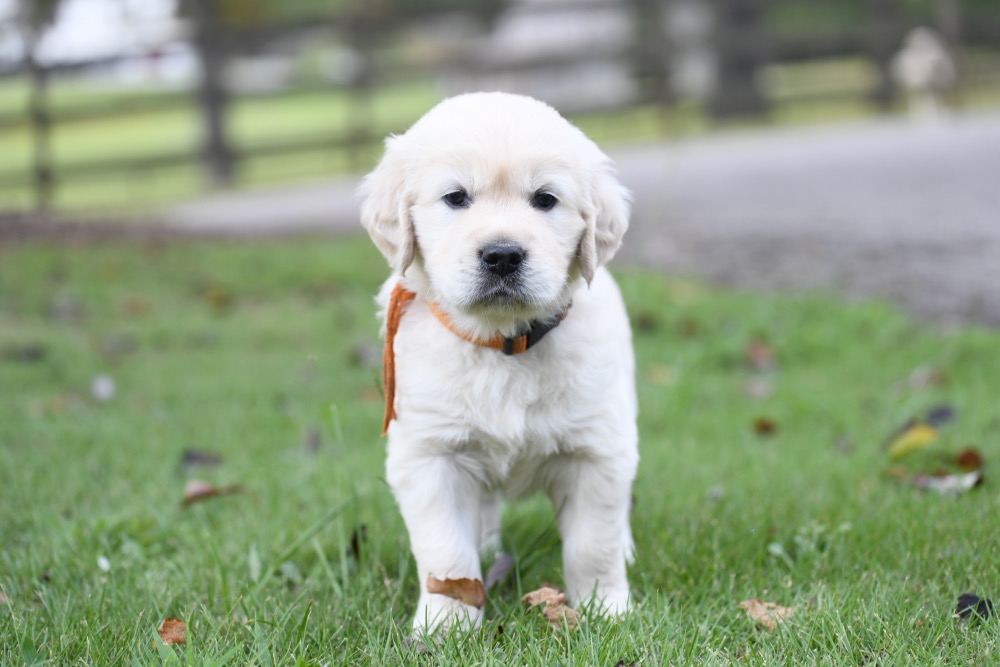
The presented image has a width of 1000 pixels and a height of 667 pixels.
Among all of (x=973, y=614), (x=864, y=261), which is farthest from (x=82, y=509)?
(x=864, y=261)

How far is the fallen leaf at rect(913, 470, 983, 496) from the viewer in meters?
2.98

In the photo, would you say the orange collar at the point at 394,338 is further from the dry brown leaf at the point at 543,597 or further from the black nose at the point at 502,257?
the dry brown leaf at the point at 543,597

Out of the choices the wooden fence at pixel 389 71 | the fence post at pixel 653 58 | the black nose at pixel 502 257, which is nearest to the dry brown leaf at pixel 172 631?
the black nose at pixel 502 257

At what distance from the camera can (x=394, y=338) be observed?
8.28 ft

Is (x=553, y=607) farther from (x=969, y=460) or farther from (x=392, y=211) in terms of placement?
(x=969, y=460)

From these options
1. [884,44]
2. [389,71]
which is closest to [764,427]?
[389,71]

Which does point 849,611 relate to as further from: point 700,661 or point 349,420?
point 349,420

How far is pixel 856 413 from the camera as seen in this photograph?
3.97 meters

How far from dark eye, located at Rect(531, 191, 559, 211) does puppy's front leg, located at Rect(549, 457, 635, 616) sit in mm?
588

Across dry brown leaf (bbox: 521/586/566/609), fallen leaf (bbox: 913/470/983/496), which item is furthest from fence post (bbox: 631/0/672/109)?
dry brown leaf (bbox: 521/586/566/609)

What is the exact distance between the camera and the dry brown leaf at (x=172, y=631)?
2174 mm

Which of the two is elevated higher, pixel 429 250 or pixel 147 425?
pixel 429 250

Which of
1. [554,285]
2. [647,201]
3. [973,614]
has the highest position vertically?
[554,285]

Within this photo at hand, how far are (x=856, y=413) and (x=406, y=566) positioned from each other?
2133 millimetres
